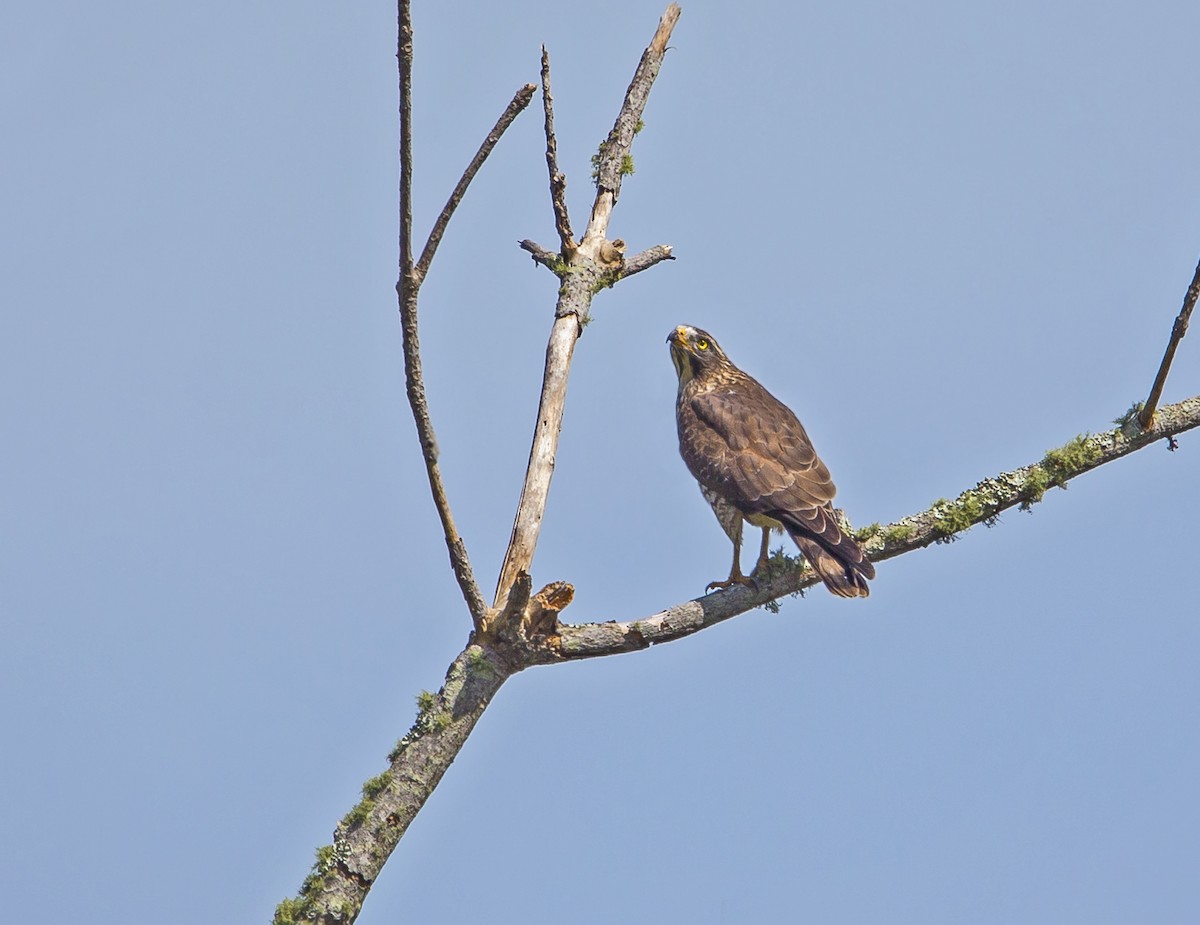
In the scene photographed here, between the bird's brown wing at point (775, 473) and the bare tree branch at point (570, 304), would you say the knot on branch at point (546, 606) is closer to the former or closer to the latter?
the bare tree branch at point (570, 304)

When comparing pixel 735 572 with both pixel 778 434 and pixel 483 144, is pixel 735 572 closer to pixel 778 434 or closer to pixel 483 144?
pixel 778 434

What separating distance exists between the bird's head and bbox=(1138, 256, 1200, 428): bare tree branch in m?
3.37

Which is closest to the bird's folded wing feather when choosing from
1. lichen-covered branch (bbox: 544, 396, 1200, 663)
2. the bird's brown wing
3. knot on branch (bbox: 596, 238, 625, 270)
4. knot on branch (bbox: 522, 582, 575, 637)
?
the bird's brown wing

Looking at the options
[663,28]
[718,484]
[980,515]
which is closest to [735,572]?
[718,484]

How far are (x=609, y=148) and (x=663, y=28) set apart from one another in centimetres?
80

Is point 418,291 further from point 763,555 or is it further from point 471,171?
point 763,555

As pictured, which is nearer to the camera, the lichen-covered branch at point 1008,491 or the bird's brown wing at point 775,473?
the lichen-covered branch at point 1008,491

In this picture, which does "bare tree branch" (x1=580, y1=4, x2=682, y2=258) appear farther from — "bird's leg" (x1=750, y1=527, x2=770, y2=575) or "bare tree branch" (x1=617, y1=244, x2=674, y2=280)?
"bird's leg" (x1=750, y1=527, x2=770, y2=575)

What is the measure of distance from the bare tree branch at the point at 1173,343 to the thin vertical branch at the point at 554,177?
8.84 feet

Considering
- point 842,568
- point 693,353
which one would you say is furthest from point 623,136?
point 842,568

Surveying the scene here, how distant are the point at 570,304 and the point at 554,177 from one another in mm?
650

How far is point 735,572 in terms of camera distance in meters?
7.02

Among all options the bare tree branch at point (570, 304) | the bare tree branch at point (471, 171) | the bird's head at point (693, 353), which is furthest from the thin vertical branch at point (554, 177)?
the bird's head at point (693, 353)

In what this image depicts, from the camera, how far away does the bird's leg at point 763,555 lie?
663 cm
